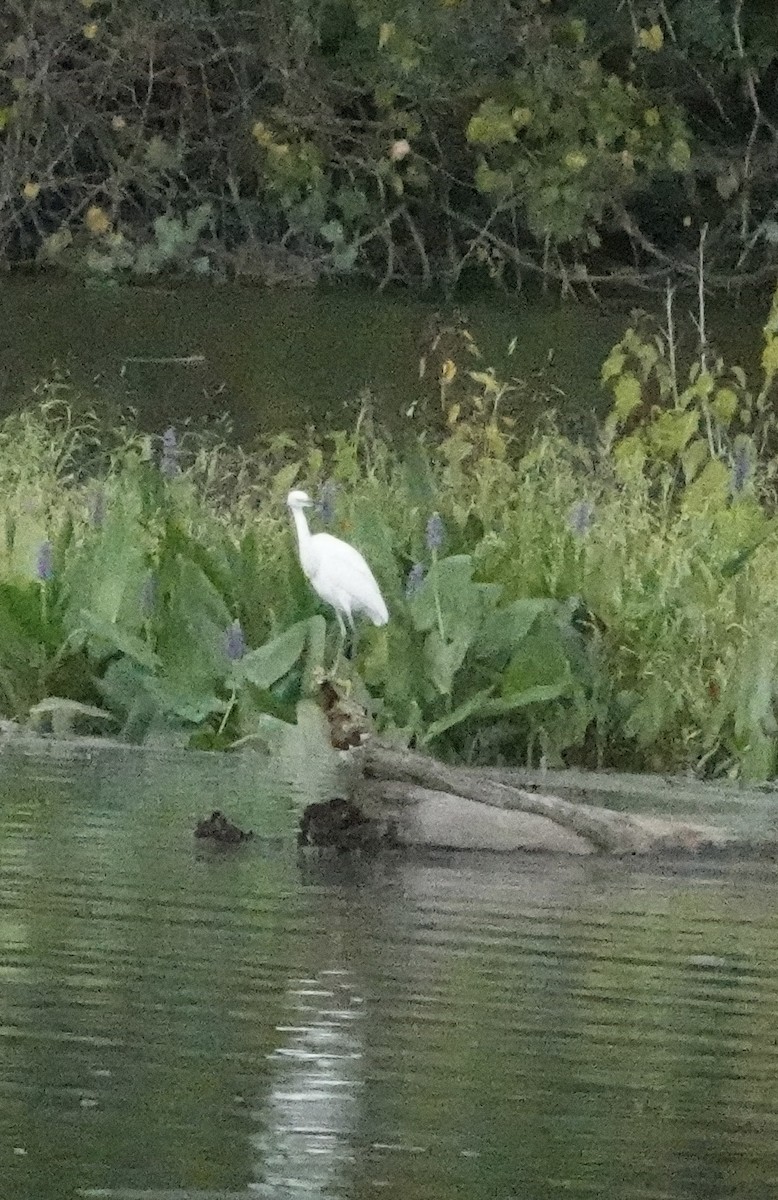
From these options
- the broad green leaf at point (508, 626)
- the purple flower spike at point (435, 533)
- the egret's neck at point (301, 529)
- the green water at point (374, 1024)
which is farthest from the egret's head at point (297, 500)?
the green water at point (374, 1024)

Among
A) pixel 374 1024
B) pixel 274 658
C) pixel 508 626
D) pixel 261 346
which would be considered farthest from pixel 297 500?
pixel 261 346

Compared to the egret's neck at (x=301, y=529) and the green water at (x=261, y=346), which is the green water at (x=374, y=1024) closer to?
the egret's neck at (x=301, y=529)

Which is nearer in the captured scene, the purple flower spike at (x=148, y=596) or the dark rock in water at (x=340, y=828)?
the dark rock in water at (x=340, y=828)

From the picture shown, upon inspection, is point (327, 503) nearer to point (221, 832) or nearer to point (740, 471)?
point (740, 471)

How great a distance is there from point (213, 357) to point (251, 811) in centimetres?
1302

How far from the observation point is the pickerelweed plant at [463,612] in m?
6.73

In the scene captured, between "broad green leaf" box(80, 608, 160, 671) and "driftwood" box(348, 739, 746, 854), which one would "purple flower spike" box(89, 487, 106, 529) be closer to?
"broad green leaf" box(80, 608, 160, 671)

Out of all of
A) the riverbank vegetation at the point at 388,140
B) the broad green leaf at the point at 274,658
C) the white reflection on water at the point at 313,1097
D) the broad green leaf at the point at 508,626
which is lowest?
the white reflection on water at the point at 313,1097

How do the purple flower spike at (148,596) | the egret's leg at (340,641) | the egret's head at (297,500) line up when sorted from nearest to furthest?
the egret's leg at (340,641), the purple flower spike at (148,596), the egret's head at (297,500)

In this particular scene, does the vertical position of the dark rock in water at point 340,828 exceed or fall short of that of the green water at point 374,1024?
it exceeds it

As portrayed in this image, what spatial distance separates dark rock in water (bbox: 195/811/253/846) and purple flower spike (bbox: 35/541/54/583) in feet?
6.96

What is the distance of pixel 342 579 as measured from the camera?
6.77m

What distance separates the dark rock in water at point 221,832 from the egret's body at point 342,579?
1562mm

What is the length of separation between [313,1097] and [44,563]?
13.3 feet
